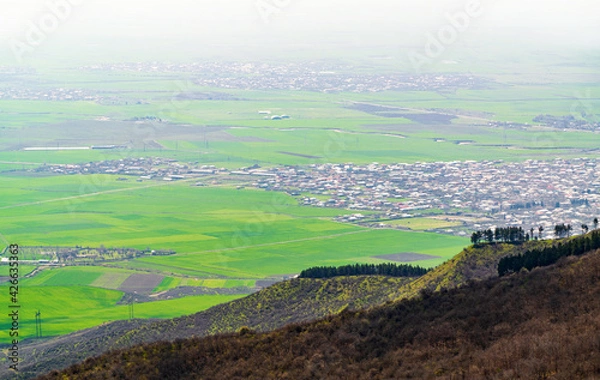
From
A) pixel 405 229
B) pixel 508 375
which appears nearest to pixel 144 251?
pixel 405 229

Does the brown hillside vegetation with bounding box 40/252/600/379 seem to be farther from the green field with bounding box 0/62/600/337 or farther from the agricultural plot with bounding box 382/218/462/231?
the agricultural plot with bounding box 382/218/462/231

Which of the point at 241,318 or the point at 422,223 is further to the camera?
the point at 422,223

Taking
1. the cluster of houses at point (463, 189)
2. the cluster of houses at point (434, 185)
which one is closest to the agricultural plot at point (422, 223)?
the cluster of houses at point (434, 185)

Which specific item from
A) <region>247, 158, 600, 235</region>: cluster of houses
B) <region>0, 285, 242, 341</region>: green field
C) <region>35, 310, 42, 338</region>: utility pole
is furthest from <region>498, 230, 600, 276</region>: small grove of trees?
<region>247, 158, 600, 235</region>: cluster of houses

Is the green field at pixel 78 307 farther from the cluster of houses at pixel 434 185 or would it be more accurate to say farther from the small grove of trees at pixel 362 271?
the cluster of houses at pixel 434 185

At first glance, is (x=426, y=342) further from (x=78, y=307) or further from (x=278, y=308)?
(x=78, y=307)

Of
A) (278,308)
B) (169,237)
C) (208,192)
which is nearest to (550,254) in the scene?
(278,308)
